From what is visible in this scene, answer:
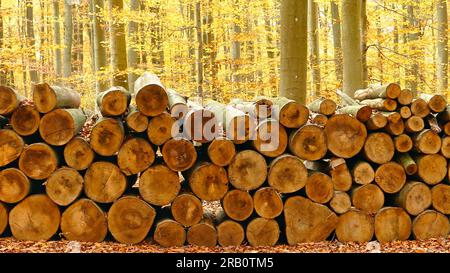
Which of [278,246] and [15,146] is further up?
[15,146]

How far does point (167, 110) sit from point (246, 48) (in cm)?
2054

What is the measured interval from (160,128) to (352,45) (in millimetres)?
5808

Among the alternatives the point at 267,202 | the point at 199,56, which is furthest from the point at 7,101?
the point at 199,56

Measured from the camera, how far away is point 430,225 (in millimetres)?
6125

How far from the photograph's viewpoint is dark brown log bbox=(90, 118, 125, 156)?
545 cm

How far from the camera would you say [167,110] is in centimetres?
582

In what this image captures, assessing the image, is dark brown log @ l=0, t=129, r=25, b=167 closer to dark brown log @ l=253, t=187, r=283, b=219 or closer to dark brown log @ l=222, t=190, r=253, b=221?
dark brown log @ l=222, t=190, r=253, b=221

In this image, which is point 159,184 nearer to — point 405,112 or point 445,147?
point 405,112

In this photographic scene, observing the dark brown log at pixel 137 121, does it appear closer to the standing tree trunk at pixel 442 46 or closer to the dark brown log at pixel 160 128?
the dark brown log at pixel 160 128

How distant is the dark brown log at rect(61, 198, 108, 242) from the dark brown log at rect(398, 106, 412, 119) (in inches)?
163

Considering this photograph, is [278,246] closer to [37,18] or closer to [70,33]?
[70,33]

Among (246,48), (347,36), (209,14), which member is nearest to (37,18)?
(246,48)

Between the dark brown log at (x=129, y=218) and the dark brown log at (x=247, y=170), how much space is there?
1.11 metres
